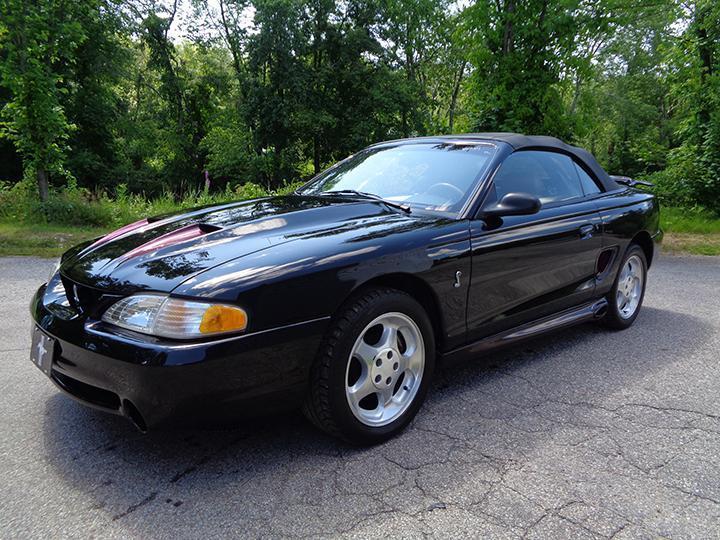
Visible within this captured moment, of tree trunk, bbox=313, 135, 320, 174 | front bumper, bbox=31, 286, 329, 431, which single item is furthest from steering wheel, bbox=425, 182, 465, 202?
tree trunk, bbox=313, 135, 320, 174

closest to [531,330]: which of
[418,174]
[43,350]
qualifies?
[418,174]

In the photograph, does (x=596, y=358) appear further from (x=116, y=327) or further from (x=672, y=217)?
(x=672, y=217)

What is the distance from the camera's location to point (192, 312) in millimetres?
2135

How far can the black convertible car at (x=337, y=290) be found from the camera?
2148mm

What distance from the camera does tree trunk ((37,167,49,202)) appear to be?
10086mm

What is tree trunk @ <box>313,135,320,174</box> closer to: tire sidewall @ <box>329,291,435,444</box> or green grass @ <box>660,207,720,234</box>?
green grass @ <box>660,207,720,234</box>

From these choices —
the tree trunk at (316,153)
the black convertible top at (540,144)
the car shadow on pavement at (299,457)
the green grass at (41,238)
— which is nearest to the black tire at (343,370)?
the car shadow on pavement at (299,457)

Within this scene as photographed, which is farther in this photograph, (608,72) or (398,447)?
(608,72)

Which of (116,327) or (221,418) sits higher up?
(116,327)

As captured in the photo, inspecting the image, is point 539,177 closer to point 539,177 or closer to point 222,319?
point 539,177

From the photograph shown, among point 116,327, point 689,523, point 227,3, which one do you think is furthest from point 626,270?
point 227,3

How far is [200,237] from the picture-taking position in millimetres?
2715

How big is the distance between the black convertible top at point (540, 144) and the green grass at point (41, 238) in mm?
6184

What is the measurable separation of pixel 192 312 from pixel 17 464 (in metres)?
1.09
